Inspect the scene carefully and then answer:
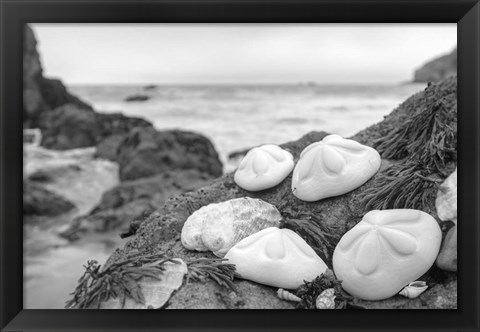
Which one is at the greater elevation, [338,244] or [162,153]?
[162,153]

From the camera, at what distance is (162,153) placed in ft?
10.6

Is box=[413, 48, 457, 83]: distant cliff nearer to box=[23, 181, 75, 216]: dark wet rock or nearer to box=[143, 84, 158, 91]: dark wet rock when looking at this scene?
box=[143, 84, 158, 91]: dark wet rock

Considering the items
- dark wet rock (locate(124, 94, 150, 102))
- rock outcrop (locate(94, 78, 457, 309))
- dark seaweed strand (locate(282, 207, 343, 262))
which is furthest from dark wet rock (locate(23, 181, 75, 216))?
dark seaweed strand (locate(282, 207, 343, 262))

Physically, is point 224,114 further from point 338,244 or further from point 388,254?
point 388,254

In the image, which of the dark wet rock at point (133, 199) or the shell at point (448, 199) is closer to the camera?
the shell at point (448, 199)

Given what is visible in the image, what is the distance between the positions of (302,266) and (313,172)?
0.55m

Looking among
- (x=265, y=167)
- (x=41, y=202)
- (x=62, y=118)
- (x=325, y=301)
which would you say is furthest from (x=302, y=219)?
(x=62, y=118)

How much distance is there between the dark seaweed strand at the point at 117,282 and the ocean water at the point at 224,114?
2.13 feet

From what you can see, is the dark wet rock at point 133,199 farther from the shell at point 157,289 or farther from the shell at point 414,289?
the shell at point 414,289

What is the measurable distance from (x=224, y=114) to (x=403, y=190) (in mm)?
→ 1235

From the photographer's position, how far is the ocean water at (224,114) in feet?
9.41

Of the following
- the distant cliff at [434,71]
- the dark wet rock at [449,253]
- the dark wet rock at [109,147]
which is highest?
the distant cliff at [434,71]

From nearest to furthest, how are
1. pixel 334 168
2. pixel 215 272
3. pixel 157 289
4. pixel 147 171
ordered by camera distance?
pixel 157 289 < pixel 215 272 < pixel 334 168 < pixel 147 171

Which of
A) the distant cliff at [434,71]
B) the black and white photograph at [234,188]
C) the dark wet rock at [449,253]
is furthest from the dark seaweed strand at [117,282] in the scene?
the distant cliff at [434,71]
